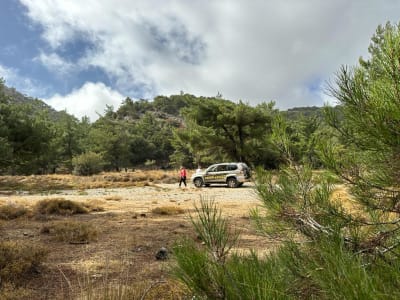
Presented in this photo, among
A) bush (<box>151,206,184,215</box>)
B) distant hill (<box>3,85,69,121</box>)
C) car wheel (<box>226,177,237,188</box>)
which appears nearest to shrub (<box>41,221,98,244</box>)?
bush (<box>151,206,184,215</box>)

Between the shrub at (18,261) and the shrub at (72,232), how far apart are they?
1.46m

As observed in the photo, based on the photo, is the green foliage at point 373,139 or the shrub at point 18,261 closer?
the green foliage at point 373,139

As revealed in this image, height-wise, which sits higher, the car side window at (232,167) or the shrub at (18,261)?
the car side window at (232,167)

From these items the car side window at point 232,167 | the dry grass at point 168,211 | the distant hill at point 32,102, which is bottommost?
the dry grass at point 168,211

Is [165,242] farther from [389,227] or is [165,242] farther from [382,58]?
[382,58]

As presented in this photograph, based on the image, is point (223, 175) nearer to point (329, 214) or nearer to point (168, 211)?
point (168, 211)

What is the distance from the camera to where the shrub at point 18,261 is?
12.8 ft

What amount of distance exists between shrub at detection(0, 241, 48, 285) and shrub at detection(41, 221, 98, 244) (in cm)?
146

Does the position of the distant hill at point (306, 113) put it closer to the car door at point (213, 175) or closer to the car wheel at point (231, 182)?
the car wheel at point (231, 182)

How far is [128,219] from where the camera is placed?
8656 mm

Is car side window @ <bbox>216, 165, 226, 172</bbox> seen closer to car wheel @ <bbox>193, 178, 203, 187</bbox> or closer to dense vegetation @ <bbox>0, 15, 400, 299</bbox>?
car wheel @ <bbox>193, 178, 203, 187</bbox>

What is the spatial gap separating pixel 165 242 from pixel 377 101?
5227mm

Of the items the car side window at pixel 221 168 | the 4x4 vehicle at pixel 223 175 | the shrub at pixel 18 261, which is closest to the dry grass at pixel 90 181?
the 4x4 vehicle at pixel 223 175

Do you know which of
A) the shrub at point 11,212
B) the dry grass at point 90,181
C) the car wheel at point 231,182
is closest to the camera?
the shrub at point 11,212
